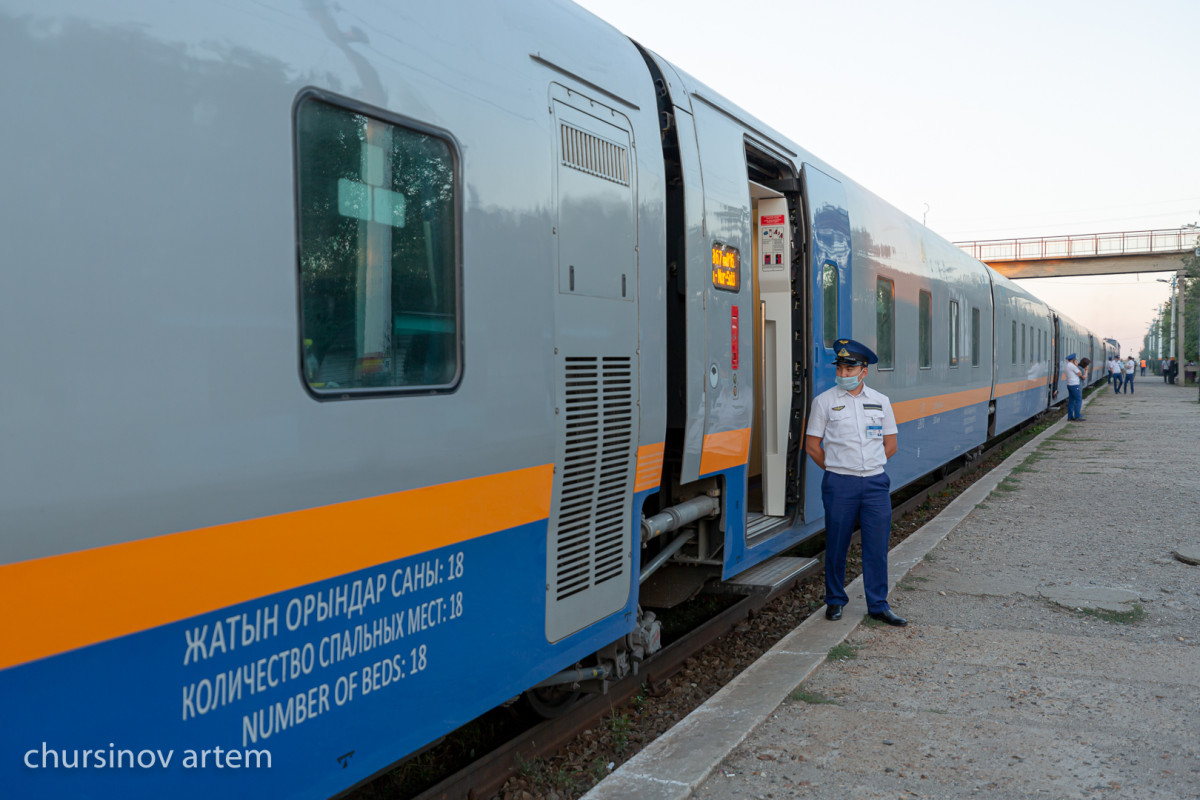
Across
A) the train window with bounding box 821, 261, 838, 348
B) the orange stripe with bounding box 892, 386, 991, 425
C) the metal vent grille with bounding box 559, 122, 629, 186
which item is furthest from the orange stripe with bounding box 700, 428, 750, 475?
the orange stripe with bounding box 892, 386, 991, 425

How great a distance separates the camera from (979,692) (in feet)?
16.4

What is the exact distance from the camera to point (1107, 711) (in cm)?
469

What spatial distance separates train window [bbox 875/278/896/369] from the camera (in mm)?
8742

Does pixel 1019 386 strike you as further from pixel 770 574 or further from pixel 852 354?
pixel 770 574

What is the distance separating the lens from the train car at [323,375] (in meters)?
2.00

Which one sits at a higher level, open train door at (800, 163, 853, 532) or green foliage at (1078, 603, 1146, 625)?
open train door at (800, 163, 853, 532)

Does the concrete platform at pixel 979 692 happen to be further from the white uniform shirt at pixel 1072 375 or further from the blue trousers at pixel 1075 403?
the blue trousers at pixel 1075 403

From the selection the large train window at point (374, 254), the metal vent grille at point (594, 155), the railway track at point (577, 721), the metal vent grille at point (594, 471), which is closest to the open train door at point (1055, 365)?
the railway track at point (577, 721)

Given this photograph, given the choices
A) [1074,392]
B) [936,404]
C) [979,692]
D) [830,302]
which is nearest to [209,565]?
[979,692]

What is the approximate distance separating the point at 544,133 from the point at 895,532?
8.09 m

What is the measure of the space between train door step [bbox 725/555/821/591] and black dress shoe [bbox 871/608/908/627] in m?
0.55

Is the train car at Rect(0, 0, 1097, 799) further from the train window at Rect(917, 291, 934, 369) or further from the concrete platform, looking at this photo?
the train window at Rect(917, 291, 934, 369)

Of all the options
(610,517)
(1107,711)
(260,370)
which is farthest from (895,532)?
(260,370)

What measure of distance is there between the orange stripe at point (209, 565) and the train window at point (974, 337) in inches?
473
